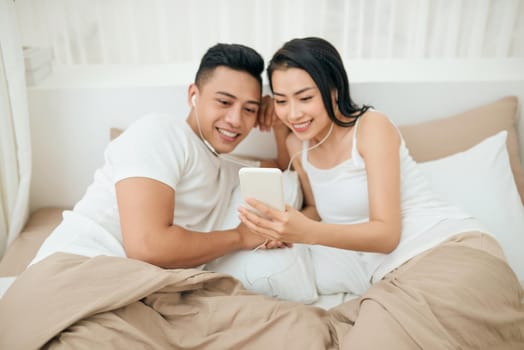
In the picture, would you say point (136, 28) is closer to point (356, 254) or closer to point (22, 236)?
point (22, 236)

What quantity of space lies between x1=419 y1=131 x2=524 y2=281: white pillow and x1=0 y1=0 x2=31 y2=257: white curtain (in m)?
1.31

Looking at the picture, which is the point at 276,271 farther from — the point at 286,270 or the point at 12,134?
the point at 12,134

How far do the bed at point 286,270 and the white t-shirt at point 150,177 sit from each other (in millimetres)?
89

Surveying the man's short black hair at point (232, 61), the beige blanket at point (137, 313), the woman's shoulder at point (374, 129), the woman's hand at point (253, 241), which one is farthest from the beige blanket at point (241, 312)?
the man's short black hair at point (232, 61)

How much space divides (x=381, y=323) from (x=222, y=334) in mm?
346

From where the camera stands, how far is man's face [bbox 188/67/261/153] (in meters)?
1.32

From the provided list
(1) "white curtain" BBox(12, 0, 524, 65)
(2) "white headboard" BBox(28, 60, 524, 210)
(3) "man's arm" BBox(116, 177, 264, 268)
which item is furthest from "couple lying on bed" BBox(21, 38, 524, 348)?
(1) "white curtain" BBox(12, 0, 524, 65)

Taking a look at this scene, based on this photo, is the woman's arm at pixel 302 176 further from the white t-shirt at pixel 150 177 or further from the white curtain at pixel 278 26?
the white curtain at pixel 278 26

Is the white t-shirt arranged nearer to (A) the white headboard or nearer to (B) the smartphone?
(B) the smartphone

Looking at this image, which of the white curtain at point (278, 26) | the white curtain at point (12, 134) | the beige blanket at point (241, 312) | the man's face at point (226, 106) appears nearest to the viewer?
the beige blanket at point (241, 312)

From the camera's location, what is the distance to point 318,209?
4.69ft

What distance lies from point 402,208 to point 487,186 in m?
0.36

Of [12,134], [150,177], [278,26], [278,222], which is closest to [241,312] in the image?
[278,222]

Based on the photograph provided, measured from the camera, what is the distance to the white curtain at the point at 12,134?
1455mm
